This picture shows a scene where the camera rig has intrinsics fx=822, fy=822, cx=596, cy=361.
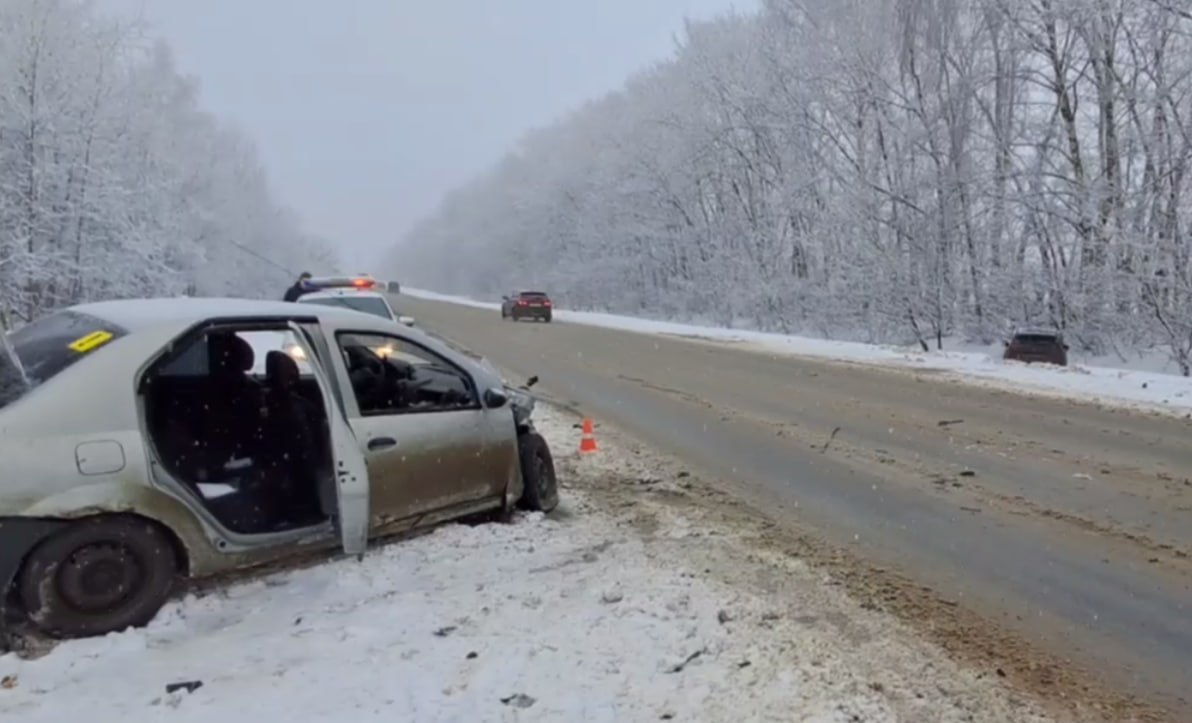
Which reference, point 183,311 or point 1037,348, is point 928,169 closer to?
point 1037,348

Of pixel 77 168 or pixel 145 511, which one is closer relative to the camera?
pixel 145 511

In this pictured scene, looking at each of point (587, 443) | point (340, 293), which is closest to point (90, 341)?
point (587, 443)

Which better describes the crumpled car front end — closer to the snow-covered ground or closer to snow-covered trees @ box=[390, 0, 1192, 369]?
the snow-covered ground

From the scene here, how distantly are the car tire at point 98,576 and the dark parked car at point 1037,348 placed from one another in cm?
2027

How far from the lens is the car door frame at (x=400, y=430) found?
4773 mm

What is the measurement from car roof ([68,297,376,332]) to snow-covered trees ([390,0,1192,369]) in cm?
2107

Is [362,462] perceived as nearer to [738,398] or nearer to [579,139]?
[738,398]

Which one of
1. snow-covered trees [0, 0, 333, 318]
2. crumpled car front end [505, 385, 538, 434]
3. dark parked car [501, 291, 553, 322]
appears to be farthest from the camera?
dark parked car [501, 291, 553, 322]

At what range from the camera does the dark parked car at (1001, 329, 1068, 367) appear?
2005 centimetres

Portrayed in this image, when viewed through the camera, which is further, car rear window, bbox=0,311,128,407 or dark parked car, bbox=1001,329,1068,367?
dark parked car, bbox=1001,329,1068,367

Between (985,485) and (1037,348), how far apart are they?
50.5 feet

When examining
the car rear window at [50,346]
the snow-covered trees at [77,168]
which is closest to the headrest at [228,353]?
the car rear window at [50,346]

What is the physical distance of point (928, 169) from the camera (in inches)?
1075

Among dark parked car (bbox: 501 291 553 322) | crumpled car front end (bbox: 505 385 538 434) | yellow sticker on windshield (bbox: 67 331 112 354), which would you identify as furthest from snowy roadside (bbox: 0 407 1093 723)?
dark parked car (bbox: 501 291 553 322)
